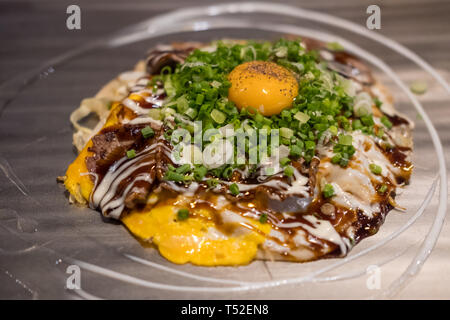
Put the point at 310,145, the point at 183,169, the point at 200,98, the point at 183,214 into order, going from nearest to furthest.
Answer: the point at 183,214, the point at 183,169, the point at 310,145, the point at 200,98

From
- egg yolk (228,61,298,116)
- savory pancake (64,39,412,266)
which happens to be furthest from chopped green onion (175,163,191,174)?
egg yolk (228,61,298,116)

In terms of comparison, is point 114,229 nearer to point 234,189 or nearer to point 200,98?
point 234,189

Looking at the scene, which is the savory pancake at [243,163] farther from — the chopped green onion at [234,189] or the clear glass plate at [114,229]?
the clear glass plate at [114,229]

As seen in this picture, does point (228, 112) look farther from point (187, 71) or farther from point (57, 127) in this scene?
point (57, 127)

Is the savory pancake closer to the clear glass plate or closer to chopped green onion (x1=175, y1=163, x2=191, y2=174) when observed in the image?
chopped green onion (x1=175, y1=163, x2=191, y2=174)

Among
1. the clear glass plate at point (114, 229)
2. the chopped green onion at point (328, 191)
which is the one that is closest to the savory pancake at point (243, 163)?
the chopped green onion at point (328, 191)

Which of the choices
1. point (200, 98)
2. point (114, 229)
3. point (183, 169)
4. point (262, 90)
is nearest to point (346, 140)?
point (262, 90)

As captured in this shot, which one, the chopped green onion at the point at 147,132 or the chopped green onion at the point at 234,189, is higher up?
the chopped green onion at the point at 147,132
